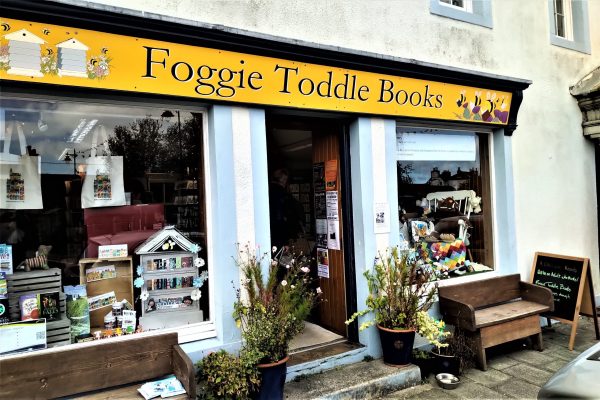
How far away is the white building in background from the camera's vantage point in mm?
3676

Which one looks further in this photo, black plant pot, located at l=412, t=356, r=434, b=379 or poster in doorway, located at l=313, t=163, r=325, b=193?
poster in doorway, located at l=313, t=163, r=325, b=193

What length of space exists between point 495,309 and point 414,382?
1.70 meters

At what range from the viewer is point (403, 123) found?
511 centimetres

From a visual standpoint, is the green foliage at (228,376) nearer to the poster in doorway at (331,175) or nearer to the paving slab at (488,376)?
the poster in doorway at (331,175)

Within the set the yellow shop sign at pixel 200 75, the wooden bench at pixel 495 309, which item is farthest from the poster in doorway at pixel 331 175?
the wooden bench at pixel 495 309

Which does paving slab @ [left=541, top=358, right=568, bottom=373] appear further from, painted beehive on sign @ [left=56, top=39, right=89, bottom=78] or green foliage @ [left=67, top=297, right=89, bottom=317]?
painted beehive on sign @ [left=56, top=39, right=89, bottom=78]

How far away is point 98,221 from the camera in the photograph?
3.76m

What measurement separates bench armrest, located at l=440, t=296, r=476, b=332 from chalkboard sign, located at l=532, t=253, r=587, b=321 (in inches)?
68.1

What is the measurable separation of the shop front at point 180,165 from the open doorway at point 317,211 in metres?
0.03

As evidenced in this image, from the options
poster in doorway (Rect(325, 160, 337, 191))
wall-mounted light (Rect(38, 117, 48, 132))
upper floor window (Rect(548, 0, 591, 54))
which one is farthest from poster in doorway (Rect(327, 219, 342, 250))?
upper floor window (Rect(548, 0, 591, 54))

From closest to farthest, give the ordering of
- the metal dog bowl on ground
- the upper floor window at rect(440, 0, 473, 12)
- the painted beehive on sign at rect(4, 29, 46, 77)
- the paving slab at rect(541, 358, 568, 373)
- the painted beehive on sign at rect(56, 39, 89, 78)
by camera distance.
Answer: the painted beehive on sign at rect(4, 29, 46, 77) < the painted beehive on sign at rect(56, 39, 89, 78) < the metal dog bowl on ground < the paving slab at rect(541, 358, 568, 373) < the upper floor window at rect(440, 0, 473, 12)

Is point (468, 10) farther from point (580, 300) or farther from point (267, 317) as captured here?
point (267, 317)

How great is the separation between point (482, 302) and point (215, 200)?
Answer: 3695 millimetres

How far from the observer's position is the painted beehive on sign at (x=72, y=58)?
307 centimetres
